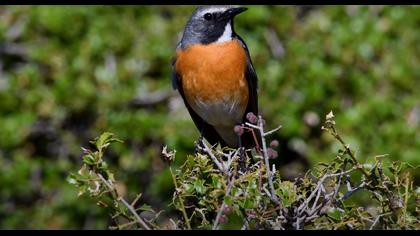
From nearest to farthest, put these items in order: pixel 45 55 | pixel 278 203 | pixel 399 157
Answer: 1. pixel 278 203
2. pixel 399 157
3. pixel 45 55

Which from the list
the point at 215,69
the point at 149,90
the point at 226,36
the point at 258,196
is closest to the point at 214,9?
the point at 226,36

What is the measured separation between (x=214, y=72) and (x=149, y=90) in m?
2.33

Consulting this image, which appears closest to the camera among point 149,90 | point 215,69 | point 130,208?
point 130,208

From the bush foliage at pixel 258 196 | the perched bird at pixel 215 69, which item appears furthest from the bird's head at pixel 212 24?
the bush foliage at pixel 258 196

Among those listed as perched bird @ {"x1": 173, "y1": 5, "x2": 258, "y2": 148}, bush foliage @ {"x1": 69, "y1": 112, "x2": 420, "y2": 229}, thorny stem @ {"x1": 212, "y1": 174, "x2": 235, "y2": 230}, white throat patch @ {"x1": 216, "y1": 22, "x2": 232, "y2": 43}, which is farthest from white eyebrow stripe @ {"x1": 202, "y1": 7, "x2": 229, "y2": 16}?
thorny stem @ {"x1": 212, "y1": 174, "x2": 235, "y2": 230}

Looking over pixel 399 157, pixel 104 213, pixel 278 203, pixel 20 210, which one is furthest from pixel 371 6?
pixel 278 203

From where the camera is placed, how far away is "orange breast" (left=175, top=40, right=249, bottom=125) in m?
4.85

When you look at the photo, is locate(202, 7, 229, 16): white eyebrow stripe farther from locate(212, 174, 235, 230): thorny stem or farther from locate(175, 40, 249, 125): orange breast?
locate(212, 174, 235, 230): thorny stem

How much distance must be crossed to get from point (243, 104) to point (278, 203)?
111 inches

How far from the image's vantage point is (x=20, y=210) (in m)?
7.18

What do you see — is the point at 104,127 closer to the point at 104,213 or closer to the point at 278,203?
the point at 104,213

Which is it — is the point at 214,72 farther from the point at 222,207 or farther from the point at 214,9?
the point at 222,207

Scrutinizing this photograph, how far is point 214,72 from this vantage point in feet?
16.0

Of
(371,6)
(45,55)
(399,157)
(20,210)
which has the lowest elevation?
(20,210)
